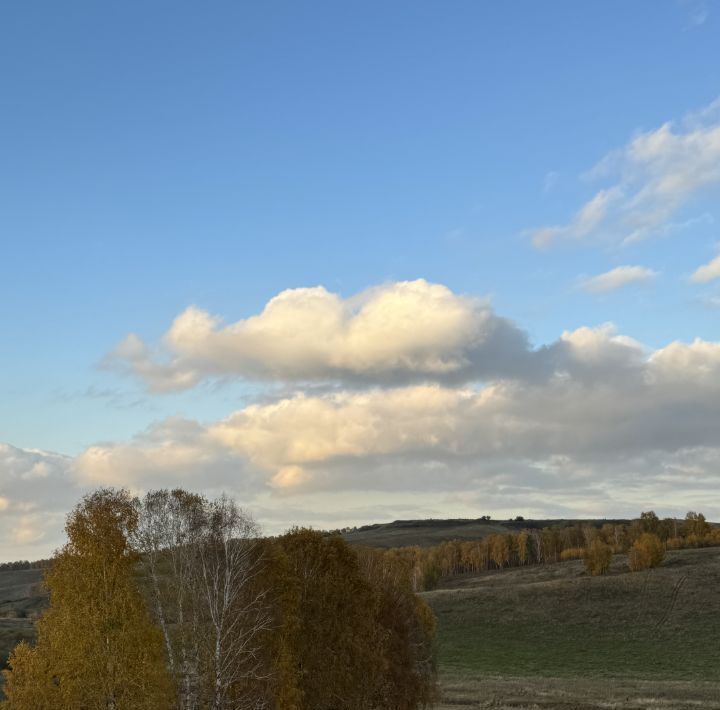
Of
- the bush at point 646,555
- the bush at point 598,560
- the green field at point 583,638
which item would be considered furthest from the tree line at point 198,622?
the bush at point 646,555

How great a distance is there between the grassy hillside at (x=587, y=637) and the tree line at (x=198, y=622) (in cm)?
1958

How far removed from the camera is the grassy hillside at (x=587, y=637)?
62750mm

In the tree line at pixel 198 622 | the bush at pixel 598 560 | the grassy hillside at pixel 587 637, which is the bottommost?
the grassy hillside at pixel 587 637

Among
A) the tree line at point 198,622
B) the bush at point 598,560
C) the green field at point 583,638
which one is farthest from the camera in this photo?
the bush at point 598,560

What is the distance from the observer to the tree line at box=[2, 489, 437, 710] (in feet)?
96.3

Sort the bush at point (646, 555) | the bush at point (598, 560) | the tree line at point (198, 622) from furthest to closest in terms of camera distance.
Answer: the bush at point (646, 555) → the bush at point (598, 560) → the tree line at point (198, 622)

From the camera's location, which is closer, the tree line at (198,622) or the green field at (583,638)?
the tree line at (198,622)

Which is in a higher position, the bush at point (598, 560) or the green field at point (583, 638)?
the bush at point (598, 560)

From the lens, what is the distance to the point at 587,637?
114 metres

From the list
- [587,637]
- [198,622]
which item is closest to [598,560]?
[587,637]

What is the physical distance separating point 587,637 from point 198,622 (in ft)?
299

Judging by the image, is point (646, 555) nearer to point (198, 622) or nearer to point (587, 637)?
point (587, 637)

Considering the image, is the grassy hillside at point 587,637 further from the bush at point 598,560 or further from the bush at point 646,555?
the bush at point 646,555

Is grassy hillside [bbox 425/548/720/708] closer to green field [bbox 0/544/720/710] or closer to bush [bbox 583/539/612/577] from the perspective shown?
green field [bbox 0/544/720/710]
